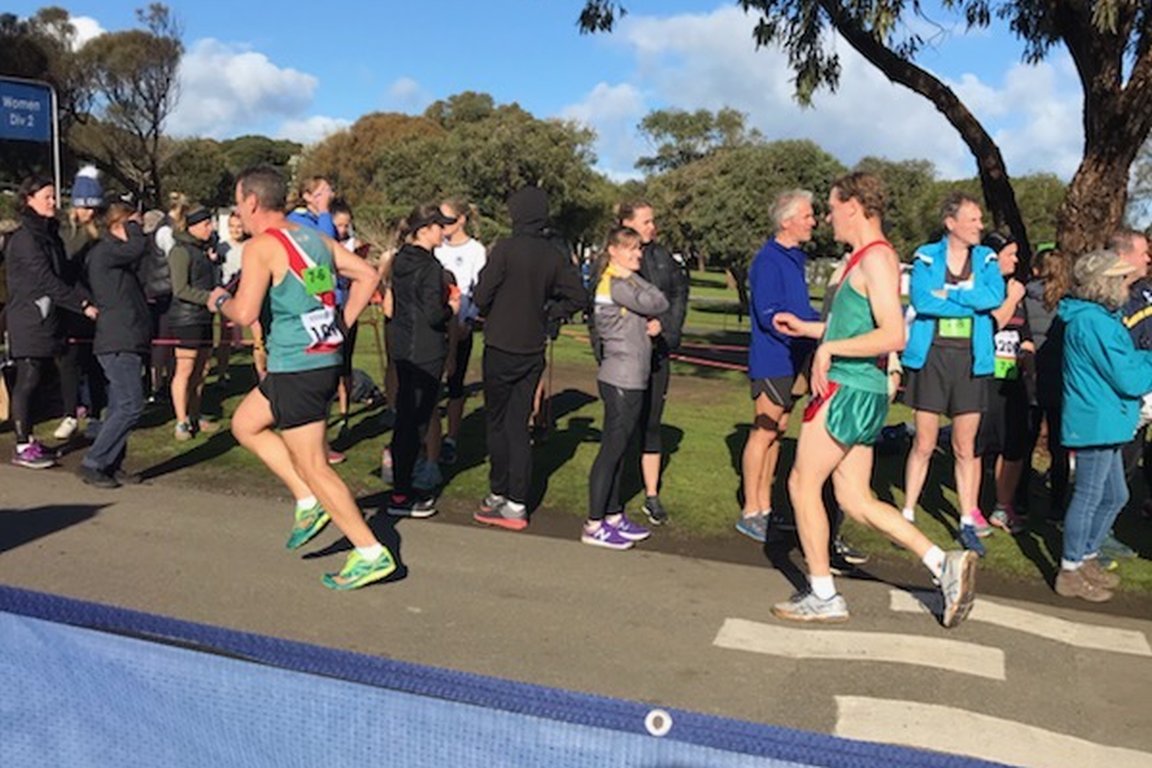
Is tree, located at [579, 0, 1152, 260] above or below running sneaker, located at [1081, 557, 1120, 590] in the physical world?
above

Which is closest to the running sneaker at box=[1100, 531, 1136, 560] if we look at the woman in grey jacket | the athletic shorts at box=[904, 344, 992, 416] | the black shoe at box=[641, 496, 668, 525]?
the athletic shorts at box=[904, 344, 992, 416]

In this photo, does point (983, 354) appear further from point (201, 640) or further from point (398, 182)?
point (398, 182)

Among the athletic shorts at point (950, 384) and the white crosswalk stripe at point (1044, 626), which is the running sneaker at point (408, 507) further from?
the athletic shorts at point (950, 384)

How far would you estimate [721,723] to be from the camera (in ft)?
5.72

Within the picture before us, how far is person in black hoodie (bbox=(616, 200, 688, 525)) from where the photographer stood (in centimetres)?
674

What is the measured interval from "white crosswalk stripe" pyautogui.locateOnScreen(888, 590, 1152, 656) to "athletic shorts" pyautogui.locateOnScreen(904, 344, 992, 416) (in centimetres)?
135

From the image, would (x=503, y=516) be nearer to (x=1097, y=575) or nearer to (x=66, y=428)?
(x=1097, y=575)

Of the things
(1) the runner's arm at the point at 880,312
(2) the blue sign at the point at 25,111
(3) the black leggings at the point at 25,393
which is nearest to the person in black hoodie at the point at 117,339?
(3) the black leggings at the point at 25,393

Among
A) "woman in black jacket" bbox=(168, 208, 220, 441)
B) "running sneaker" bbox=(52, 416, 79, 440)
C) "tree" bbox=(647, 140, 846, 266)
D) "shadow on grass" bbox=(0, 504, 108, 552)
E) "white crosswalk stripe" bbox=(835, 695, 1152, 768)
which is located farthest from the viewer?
"tree" bbox=(647, 140, 846, 266)

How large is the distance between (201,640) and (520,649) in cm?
278

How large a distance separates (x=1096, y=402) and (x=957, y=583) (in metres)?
1.57

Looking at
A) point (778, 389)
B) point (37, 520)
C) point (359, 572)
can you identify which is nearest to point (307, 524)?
point (359, 572)

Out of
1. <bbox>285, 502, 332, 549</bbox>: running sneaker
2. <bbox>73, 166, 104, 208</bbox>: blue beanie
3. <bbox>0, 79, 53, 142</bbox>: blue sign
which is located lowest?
<bbox>285, 502, 332, 549</bbox>: running sneaker

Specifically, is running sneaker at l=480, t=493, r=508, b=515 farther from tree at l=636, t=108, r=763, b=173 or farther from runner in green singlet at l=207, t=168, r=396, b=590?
tree at l=636, t=108, r=763, b=173
